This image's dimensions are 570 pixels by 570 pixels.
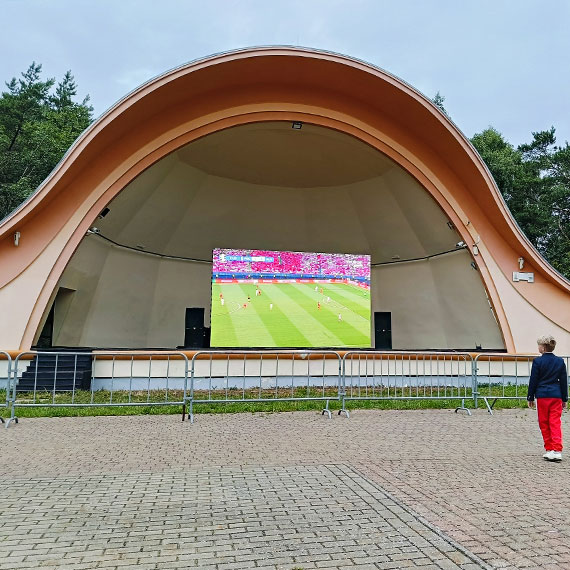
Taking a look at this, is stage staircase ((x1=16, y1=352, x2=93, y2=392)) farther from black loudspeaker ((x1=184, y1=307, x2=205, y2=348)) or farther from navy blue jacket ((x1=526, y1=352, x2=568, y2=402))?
navy blue jacket ((x1=526, y1=352, x2=568, y2=402))

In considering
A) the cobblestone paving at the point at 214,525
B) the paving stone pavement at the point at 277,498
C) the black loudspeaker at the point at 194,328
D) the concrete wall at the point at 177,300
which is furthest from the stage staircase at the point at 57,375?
the black loudspeaker at the point at 194,328

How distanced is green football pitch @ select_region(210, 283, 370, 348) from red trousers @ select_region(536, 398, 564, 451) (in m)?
9.68

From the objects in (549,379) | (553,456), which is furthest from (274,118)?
(553,456)

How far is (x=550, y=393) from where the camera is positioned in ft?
17.9

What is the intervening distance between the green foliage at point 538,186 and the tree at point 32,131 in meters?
24.8

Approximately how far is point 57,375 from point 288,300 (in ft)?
24.1

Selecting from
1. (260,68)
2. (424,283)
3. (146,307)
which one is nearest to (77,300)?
(146,307)

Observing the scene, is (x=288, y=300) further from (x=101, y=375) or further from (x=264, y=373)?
(x=101, y=375)

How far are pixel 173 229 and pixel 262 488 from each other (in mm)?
14376

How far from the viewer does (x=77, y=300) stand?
15.4 m

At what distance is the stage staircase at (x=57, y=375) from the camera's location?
1027 centimetres

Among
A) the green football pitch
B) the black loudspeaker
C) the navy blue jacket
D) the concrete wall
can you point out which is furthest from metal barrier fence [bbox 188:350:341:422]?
the black loudspeaker

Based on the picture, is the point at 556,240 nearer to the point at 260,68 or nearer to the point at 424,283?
the point at 424,283

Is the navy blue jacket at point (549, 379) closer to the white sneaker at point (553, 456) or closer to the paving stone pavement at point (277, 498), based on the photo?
the white sneaker at point (553, 456)
